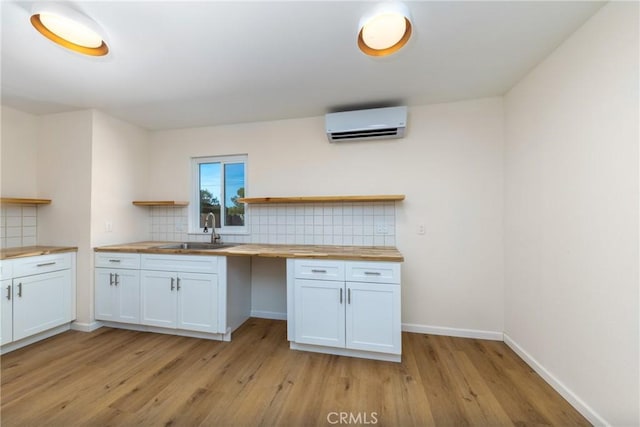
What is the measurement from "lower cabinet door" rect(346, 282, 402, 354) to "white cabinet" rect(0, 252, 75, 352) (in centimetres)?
286

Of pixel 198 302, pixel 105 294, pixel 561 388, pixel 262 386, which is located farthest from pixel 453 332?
pixel 105 294

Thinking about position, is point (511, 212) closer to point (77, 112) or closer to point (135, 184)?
point (135, 184)

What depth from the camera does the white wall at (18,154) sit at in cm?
249

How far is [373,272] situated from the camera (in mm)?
2010

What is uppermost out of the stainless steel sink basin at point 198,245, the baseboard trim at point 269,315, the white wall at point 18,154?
the white wall at point 18,154

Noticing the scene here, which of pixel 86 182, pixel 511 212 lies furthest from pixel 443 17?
pixel 86 182

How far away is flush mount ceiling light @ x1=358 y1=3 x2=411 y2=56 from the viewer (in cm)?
123

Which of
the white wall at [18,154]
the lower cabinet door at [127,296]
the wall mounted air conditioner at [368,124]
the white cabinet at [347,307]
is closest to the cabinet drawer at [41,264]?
the lower cabinet door at [127,296]

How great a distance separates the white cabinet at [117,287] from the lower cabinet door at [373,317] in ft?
7.15

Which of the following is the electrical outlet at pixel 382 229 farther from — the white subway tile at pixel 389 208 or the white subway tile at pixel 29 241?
the white subway tile at pixel 29 241

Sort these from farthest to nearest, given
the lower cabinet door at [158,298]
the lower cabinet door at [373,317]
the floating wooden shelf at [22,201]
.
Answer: the lower cabinet door at [158,298] < the floating wooden shelf at [22,201] < the lower cabinet door at [373,317]

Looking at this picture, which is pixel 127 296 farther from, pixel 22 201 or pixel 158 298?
pixel 22 201

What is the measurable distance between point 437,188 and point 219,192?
8.37ft

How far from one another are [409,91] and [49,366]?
3.77 meters
